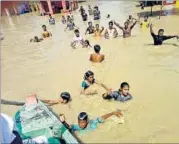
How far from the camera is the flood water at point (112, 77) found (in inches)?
220

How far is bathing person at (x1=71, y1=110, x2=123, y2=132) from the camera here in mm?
5090

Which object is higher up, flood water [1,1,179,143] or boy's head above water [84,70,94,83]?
boy's head above water [84,70,94,83]

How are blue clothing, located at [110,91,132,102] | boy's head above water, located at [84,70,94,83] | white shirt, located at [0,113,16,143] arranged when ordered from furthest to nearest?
boy's head above water, located at [84,70,94,83] < blue clothing, located at [110,91,132,102] < white shirt, located at [0,113,16,143]

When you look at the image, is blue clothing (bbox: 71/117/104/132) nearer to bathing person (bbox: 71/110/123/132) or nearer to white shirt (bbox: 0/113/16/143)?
bathing person (bbox: 71/110/123/132)

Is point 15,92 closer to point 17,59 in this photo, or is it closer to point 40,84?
point 40,84

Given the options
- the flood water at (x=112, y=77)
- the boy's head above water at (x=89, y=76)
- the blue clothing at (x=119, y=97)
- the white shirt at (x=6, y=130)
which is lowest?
the flood water at (x=112, y=77)

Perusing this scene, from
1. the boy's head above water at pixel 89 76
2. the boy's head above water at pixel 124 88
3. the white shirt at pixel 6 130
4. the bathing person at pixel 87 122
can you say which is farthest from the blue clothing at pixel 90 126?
the white shirt at pixel 6 130

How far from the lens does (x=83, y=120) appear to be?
5.10 m

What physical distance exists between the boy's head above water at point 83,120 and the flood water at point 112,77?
0.20 metres

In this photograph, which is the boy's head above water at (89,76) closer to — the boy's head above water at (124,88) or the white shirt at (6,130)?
the boy's head above water at (124,88)

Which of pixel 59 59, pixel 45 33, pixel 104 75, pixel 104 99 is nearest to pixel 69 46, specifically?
pixel 59 59

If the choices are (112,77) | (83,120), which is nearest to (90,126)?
(83,120)

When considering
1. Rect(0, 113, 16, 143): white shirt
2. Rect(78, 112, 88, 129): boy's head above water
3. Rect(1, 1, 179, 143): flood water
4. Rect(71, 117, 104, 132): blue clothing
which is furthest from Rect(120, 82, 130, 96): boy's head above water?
Rect(0, 113, 16, 143): white shirt

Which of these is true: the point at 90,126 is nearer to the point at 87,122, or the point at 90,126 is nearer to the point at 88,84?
the point at 87,122
